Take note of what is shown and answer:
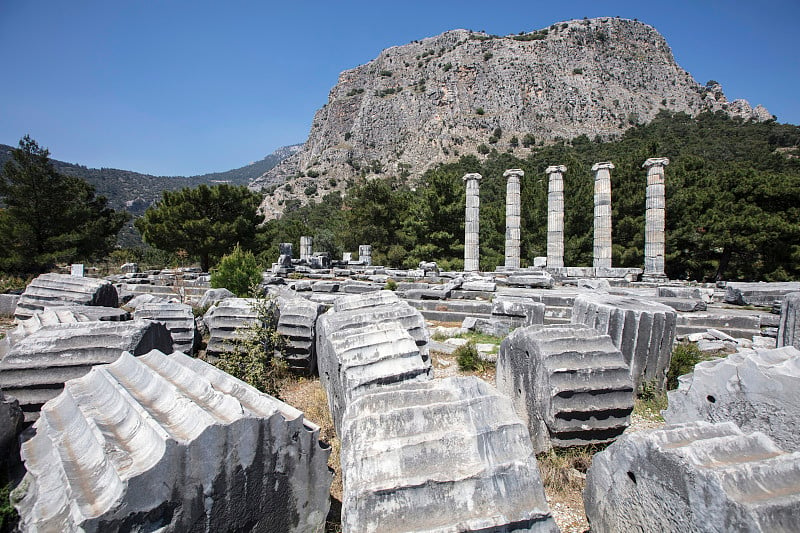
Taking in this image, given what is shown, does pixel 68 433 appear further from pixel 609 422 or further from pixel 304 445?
pixel 609 422

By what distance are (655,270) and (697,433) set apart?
813 inches

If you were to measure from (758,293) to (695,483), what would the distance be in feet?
42.6

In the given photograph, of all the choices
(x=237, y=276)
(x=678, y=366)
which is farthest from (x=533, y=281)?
(x=237, y=276)

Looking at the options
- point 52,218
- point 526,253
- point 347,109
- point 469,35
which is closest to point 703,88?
point 469,35

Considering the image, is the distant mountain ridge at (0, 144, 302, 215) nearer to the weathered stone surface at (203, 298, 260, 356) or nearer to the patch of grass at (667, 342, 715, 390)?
the weathered stone surface at (203, 298, 260, 356)

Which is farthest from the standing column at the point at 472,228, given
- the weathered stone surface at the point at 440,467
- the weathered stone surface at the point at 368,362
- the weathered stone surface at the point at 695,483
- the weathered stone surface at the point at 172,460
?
the weathered stone surface at the point at 172,460

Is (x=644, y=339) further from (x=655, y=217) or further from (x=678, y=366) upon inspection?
(x=655, y=217)

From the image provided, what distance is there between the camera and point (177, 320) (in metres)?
7.21

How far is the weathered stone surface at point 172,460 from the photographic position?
2115mm

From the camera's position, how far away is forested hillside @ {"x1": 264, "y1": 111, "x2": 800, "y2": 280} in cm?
2133

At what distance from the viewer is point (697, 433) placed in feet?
8.11

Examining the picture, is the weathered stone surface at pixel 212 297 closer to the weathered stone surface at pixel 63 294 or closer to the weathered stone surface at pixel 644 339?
the weathered stone surface at pixel 63 294

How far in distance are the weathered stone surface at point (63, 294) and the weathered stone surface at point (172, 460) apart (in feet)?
23.0

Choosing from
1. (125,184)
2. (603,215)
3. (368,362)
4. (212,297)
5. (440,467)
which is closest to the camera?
(440,467)
